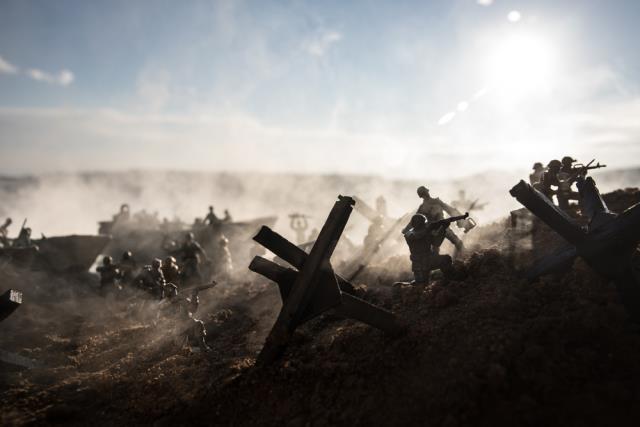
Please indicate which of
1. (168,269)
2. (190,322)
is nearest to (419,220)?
(190,322)

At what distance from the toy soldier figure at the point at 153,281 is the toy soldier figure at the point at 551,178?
9.98m

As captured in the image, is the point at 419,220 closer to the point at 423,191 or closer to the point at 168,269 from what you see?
the point at 423,191

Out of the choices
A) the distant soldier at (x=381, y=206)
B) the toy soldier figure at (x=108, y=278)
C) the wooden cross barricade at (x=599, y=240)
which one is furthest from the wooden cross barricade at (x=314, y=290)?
the toy soldier figure at (x=108, y=278)

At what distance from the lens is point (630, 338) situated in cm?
429

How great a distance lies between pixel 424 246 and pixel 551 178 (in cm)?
380

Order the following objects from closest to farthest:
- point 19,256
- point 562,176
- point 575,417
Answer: point 575,417
point 562,176
point 19,256

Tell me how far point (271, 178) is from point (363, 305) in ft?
146

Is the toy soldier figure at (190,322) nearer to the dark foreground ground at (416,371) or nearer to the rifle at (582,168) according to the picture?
the dark foreground ground at (416,371)

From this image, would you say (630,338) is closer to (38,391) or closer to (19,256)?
(38,391)

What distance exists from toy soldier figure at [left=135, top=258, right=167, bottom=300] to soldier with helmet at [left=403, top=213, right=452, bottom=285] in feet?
23.2

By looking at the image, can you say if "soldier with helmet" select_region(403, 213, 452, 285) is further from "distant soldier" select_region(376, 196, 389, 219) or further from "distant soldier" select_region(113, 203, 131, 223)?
"distant soldier" select_region(113, 203, 131, 223)

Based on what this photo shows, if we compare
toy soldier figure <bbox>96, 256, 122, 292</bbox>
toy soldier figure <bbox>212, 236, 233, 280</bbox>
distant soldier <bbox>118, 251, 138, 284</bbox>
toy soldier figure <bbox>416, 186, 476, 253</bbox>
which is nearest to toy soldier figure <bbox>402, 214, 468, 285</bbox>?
toy soldier figure <bbox>416, 186, 476, 253</bbox>

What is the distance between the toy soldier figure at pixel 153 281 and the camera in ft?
34.1

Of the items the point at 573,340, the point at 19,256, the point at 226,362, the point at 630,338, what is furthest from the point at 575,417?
the point at 19,256
